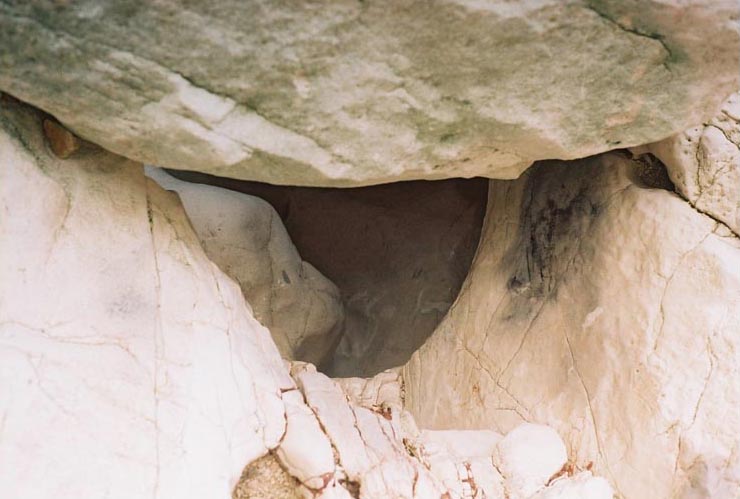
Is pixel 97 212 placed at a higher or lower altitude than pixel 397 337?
higher

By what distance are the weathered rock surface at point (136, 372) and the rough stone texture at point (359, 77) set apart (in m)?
0.16

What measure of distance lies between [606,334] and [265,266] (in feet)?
4.66

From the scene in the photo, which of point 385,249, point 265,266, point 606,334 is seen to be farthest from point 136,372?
point 385,249

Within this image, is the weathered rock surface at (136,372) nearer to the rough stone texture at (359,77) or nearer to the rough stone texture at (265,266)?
the rough stone texture at (359,77)

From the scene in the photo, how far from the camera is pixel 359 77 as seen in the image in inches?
Answer: 48.8

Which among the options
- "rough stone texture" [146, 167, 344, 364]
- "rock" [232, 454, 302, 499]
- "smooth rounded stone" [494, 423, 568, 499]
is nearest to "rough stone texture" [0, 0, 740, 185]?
"rock" [232, 454, 302, 499]

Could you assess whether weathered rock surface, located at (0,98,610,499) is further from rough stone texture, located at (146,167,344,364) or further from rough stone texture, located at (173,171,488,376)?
rough stone texture, located at (173,171,488,376)

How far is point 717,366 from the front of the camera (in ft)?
5.16

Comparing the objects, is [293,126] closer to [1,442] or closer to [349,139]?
[349,139]

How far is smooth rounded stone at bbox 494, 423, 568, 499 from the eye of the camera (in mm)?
1723

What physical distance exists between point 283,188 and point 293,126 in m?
1.99

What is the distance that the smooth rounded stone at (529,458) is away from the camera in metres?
1.72

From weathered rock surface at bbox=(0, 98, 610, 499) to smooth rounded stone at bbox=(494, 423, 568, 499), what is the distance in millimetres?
20

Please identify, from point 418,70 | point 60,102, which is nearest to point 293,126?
point 418,70
